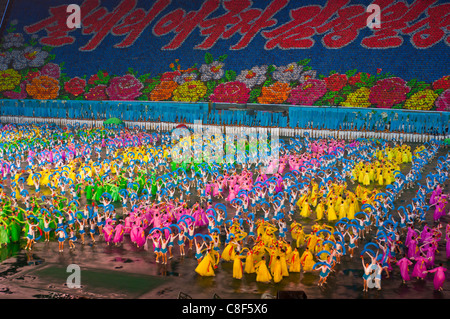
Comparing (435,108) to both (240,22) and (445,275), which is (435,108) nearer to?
(240,22)

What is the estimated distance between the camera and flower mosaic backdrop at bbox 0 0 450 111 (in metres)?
33.9

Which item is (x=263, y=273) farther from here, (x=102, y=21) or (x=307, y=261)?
(x=102, y=21)

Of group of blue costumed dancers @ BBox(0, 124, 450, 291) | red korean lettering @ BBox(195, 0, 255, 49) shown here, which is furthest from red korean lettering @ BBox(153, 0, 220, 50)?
group of blue costumed dancers @ BBox(0, 124, 450, 291)

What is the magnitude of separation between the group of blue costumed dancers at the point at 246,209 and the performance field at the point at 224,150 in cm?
9

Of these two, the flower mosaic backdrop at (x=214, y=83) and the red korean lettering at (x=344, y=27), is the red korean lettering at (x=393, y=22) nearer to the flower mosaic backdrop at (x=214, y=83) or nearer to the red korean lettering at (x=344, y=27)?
the red korean lettering at (x=344, y=27)

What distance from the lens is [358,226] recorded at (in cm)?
1361

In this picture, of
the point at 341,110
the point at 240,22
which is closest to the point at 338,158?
the point at 341,110

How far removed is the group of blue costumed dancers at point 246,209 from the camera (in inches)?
487

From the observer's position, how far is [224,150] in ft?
86.1

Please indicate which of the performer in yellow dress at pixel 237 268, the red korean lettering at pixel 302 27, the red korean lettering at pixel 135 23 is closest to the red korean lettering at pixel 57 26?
the red korean lettering at pixel 135 23

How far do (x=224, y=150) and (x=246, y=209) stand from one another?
10.3 meters

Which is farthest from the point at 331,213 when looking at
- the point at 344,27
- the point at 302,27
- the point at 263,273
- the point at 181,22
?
the point at 181,22

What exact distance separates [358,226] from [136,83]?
30840 millimetres

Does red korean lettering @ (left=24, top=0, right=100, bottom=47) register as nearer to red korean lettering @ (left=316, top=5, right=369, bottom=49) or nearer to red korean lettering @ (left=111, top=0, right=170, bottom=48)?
red korean lettering @ (left=111, top=0, right=170, bottom=48)
